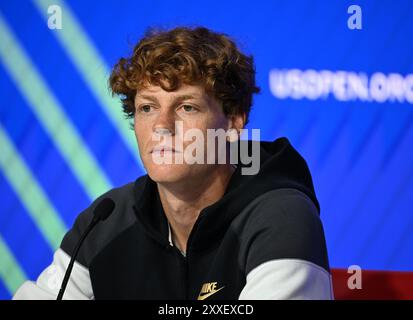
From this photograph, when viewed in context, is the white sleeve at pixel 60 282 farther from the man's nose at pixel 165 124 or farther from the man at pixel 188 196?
the man's nose at pixel 165 124

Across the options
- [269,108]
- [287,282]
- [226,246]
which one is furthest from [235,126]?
[269,108]

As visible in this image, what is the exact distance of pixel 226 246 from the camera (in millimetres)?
1397

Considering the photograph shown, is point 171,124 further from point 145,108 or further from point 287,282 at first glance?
point 287,282

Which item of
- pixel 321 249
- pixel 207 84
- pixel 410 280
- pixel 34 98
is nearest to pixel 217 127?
pixel 207 84

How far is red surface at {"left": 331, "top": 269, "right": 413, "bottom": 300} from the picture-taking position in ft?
5.41

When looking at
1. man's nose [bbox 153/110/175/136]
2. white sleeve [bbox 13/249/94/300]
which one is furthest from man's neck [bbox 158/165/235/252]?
white sleeve [bbox 13/249/94/300]

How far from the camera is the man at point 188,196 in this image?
1387mm

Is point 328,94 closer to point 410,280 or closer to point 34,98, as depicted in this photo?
point 410,280

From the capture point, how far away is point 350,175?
7.53 ft

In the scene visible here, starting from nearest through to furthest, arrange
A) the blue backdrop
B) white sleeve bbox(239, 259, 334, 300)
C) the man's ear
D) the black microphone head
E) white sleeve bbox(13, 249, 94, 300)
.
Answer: white sleeve bbox(239, 259, 334, 300) < the black microphone head < white sleeve bbox(13, 249, 94, 300) < the man's ear < the blue backdrop

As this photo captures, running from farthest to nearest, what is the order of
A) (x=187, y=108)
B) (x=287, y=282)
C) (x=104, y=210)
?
(x=187, y=108) < (x=104, y=210) < (x=287, y=282)

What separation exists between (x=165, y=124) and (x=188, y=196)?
0.57ft

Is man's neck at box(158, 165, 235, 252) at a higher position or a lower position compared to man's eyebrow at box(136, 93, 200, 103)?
lower

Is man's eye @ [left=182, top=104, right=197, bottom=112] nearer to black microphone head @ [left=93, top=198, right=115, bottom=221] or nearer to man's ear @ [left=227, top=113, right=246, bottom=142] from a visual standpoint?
man's ear @ [left=227, top=113, right=246, bottom=142]
